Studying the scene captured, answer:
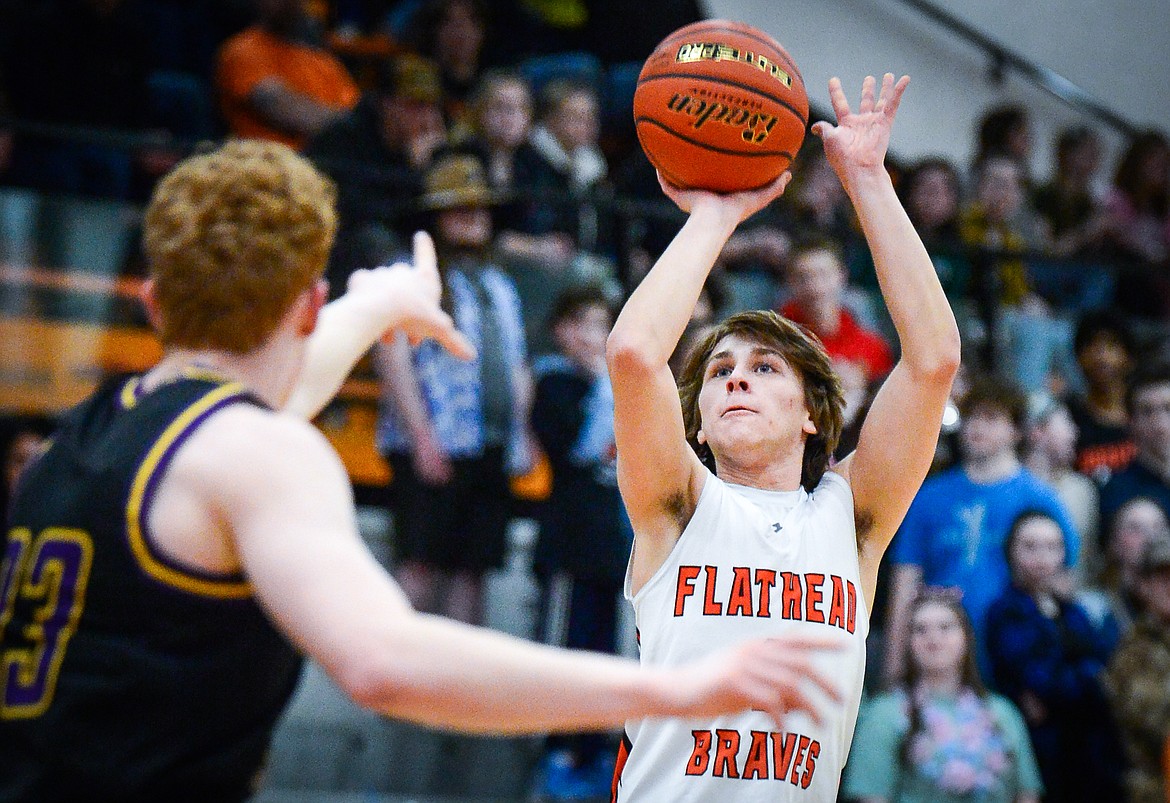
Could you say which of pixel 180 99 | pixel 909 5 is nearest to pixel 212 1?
pixel 180 99

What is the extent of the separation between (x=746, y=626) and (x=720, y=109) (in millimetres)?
1185

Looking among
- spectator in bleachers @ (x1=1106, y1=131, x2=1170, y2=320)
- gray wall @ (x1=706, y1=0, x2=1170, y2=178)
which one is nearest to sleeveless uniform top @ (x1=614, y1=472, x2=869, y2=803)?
spectator in bleachers @ (x1=1106, y1=131, x2=1170, y2=320)

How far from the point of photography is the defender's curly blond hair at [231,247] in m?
2.10

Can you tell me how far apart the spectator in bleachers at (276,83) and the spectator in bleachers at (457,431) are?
1529 millimetres

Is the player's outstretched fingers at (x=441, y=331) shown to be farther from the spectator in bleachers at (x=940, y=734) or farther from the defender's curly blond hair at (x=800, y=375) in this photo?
the spectator in bleachers at (x=940, y=734)

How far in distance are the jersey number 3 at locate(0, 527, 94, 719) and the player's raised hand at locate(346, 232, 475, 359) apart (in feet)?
3.75

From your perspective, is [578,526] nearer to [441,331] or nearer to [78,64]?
[441,331]

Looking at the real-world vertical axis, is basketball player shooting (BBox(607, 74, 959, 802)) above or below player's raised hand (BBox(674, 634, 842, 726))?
above

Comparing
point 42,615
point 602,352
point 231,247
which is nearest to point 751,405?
point 231,247

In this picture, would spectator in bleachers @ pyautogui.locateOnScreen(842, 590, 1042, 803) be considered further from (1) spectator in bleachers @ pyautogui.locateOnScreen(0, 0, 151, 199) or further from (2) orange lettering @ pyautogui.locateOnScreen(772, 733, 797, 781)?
(1) spectator in bleachers @ pyautogui.locateOnScreen(0, 0, 151, 199)

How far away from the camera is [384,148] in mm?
6969

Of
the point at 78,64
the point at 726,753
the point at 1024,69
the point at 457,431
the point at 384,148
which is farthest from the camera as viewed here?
the point at 1024,69

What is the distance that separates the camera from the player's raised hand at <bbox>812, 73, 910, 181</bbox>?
10.1ft

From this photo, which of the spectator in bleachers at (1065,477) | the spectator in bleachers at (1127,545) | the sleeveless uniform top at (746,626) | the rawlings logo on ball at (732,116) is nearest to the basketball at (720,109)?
the rawlings logo on ball at (732,116)
